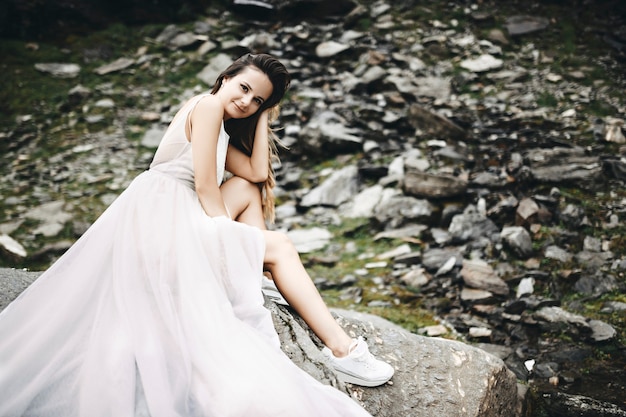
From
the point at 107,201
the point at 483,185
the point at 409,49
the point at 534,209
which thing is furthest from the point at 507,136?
the point at 107,201

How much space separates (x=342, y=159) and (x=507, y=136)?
2.01 m

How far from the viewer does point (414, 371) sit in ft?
9.37

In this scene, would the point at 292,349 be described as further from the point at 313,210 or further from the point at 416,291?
the point at 313,210

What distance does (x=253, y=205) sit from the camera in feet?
11.0

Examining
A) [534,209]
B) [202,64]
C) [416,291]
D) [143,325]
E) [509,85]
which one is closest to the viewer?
[143,325]

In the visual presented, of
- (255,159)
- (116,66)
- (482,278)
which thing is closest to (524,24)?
(482,278)

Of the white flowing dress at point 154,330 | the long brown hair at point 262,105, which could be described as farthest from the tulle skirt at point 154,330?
the long brown hair at point 262,105

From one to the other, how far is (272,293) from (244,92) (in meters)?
1.16

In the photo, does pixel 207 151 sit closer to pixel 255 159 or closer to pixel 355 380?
pixel 255 159

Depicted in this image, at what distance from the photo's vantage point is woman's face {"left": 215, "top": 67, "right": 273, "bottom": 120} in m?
3.12

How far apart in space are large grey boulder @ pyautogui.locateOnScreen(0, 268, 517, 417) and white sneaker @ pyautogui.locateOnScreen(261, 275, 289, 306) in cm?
5

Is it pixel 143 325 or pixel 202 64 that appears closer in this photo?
pixel 143 325

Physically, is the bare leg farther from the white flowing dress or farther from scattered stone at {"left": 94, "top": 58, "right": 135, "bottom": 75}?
scattered stone at {"left": 94, "top": 58, "right": 135, "bottom": 75}

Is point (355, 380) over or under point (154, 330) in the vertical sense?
under
